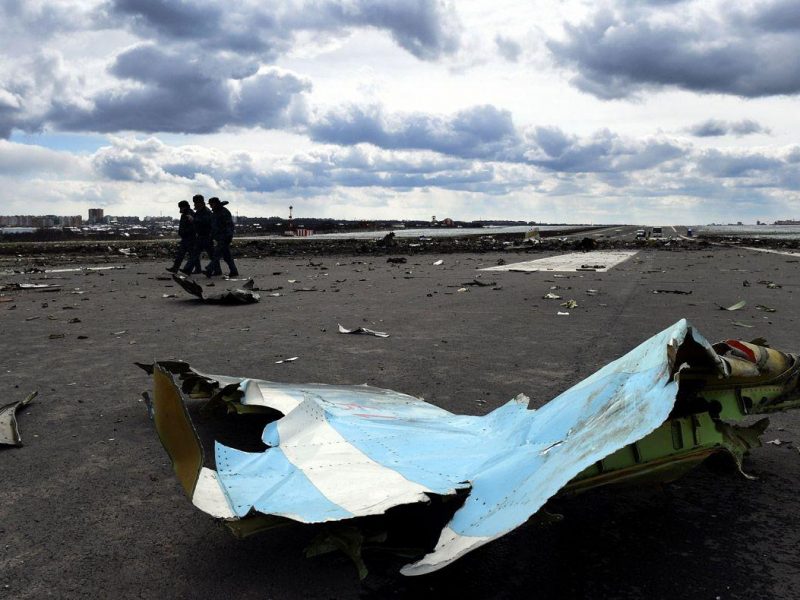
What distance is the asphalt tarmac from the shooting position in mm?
2158

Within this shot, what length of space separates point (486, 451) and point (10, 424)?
279 centimetres

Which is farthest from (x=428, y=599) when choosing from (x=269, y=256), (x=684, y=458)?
(x=269, y=256)

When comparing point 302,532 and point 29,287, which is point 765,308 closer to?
point 302,532

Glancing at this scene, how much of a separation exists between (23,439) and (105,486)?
3.27ft

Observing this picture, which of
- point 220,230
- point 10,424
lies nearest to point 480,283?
point 220,230

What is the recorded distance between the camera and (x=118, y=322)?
8.42 metres

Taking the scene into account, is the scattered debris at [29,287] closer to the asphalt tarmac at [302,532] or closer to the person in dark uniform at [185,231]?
the asphalt tarmac at [302,532]

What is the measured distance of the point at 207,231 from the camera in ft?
52.4

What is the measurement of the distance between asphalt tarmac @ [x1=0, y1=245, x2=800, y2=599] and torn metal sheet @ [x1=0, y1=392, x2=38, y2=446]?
66 mm

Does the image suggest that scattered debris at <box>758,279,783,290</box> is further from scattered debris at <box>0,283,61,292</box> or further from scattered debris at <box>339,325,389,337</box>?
scattered debris at <box>0,283,61,292</box>

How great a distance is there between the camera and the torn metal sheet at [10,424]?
3.56 metres

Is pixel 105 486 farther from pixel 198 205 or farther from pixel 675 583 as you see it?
pixel 198 205

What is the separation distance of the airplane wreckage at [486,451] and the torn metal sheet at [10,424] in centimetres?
169

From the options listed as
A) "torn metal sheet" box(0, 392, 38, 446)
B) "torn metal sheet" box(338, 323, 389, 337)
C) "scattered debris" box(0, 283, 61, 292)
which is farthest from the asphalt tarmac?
"scattered debris" box(0, 283, 61, 292)
